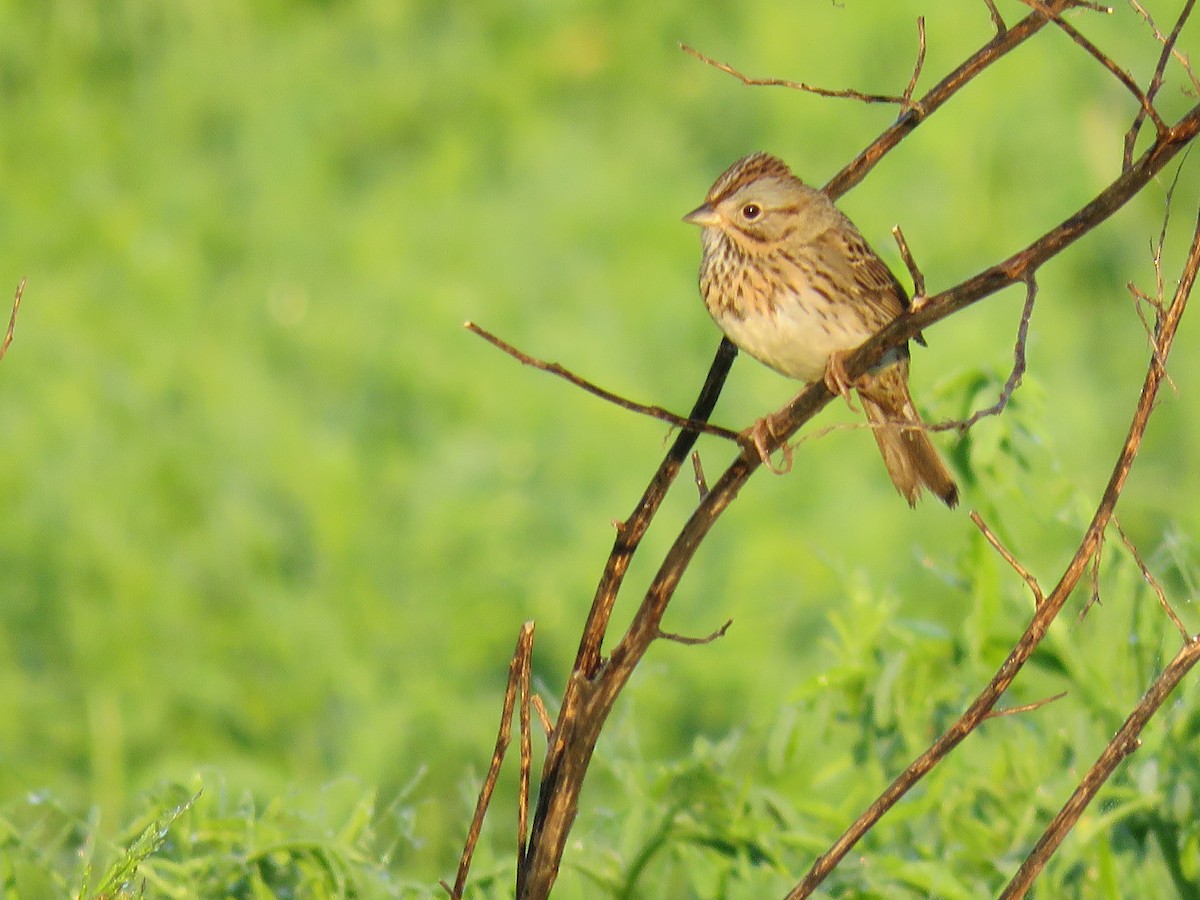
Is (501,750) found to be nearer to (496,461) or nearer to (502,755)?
(502,755)

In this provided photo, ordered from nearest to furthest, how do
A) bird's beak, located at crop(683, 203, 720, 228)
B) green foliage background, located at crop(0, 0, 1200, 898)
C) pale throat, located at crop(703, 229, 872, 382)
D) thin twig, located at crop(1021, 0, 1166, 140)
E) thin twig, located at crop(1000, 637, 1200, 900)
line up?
thin twig, located at crop(1021, 0, 1166, 140) < thin twig, located at crop(1000, 637, 1200, 900) < green foliage background, located at crop(0, 0, 1200, 898) < pale throat, located at crop(703, 229, 872, 382) < bird's beak, located at crop(683, 203, 720, 228)

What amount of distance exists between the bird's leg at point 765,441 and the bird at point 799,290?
651 millimetres

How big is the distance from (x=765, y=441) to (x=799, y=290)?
36.9 inches

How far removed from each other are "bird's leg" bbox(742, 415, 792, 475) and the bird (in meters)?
0.65

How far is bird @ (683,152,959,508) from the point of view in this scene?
2848mm

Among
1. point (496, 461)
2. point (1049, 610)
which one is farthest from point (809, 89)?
point (496, 461)

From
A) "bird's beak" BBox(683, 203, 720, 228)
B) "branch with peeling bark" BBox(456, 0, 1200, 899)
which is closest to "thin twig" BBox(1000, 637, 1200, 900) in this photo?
"branch with peeling bark" BBox(456, 0, 1200, 899)

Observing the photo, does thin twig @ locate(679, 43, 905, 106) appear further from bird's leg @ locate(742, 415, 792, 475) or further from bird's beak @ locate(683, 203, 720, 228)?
bird's beak @ locate(683, 203, 720, 228)

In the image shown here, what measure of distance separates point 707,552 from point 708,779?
2.00 metres

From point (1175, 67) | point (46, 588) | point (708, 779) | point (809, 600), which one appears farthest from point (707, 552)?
point (1175, 67)

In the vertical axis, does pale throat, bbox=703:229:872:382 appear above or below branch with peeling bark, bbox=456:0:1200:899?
above

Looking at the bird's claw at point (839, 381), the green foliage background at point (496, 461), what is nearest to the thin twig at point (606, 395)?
the bird's claw at point (839, 381)

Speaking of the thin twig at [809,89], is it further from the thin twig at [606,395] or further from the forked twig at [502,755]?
the forked twig at [502,755]

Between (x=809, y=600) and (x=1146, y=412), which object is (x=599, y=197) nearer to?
(x=809, y=600)
